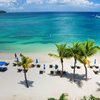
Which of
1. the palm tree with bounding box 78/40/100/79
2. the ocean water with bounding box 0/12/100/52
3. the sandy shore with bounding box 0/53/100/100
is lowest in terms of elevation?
the ocean water with bounding box 0/12/100/52

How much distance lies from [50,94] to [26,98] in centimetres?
301

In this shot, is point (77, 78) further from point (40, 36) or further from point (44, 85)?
point (40, 36)

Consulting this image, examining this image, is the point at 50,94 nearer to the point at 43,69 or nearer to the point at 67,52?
the point at 67,52

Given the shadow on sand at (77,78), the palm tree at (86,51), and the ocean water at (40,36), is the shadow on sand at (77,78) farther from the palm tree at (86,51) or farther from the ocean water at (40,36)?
the ocean water at (40,36)

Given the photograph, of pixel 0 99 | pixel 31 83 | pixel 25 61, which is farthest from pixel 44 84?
pixel 0 99

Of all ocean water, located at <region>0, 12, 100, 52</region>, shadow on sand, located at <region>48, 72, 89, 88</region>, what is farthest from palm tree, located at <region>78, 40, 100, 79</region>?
ocean water, located at <region>0, 12, 100, 52</region>

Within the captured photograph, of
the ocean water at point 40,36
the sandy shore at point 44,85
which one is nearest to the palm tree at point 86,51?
the sandy shore at point 44,85

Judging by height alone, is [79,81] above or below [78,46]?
below

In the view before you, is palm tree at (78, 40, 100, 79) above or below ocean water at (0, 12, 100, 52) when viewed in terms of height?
above

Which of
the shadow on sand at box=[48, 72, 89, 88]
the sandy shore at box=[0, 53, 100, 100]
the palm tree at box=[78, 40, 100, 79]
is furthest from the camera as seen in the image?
the shadow on sand at box=[48, 72, 89, 88]

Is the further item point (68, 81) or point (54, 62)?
point (54, 62)

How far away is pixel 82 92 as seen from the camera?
103 ft

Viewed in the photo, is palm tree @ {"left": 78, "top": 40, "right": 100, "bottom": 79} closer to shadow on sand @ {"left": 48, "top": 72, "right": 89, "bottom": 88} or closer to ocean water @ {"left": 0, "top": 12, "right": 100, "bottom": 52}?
shadow on sand @ {"left": 48, "top": 72, "right": 89, "bottom": 88}

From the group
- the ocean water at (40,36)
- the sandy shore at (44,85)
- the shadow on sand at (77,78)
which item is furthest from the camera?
the ocean water at (40,36)
